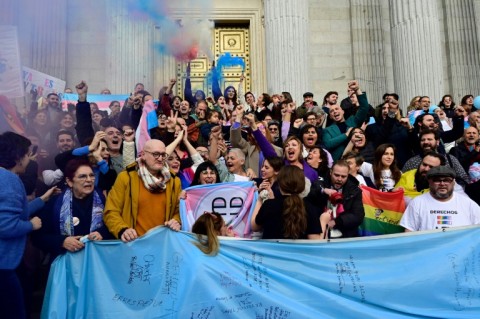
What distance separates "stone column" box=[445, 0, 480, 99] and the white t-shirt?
1321 cm

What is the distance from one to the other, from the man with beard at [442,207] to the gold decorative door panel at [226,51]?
11.9 metres

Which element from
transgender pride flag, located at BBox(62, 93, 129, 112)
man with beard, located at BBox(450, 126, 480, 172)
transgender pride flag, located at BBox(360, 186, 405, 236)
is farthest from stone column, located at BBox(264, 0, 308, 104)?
transgender pride flag, located at BBox(360, 186, 405, 236)

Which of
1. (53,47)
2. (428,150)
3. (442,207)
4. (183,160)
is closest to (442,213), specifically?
(442,207)

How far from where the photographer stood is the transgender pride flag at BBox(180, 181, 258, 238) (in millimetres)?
5723

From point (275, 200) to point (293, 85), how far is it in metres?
9.00

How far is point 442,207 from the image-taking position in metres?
5.44

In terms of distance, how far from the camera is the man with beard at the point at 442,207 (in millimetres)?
Result: 5387

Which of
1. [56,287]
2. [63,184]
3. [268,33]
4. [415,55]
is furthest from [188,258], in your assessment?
[415,55]

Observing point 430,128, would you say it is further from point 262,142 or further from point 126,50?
point 126,50


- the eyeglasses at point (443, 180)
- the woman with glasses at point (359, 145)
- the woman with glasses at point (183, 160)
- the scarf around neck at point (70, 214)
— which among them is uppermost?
the woman with glasses at point (359, 145)

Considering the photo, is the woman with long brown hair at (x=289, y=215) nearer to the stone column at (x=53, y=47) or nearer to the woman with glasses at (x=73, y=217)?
the woman with glasses at (x=73, y=217)

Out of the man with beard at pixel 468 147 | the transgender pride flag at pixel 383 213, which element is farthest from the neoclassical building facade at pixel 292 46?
the transgender pride flag at pixel 383 213

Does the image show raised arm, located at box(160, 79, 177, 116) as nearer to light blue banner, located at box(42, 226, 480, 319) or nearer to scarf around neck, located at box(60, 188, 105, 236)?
scarf around neck, located at box(60, 188, 105, 236)

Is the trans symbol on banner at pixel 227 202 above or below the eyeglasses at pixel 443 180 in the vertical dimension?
below
